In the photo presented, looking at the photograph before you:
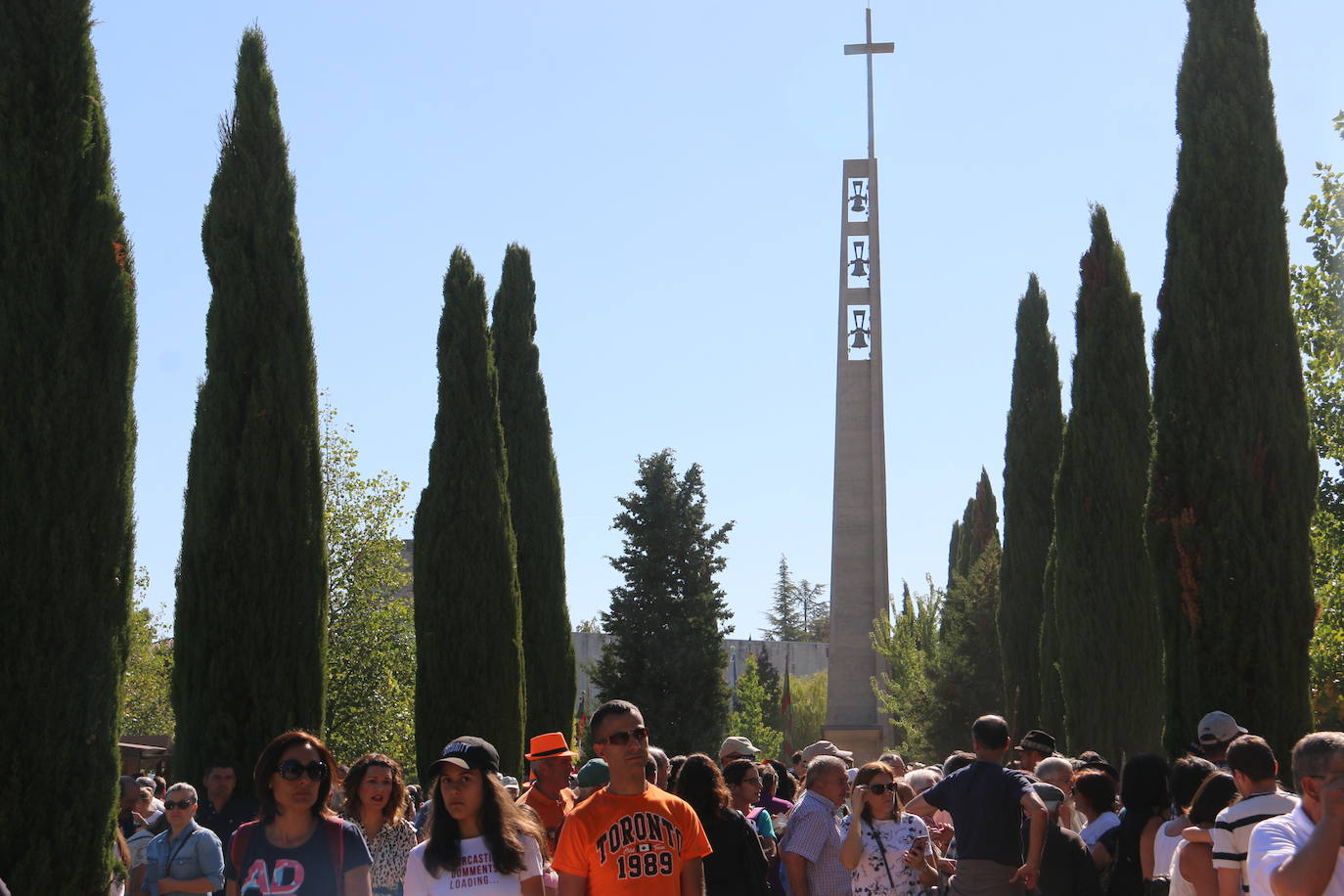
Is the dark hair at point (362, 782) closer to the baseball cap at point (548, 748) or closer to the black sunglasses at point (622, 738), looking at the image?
the baseball cap at point (548, 748)

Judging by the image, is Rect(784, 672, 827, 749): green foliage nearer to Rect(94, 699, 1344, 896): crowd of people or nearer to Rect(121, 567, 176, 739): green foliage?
Rect(121, 567, 176, 739): green foliage

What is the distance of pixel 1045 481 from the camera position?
952 inches

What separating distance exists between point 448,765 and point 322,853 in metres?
0.57

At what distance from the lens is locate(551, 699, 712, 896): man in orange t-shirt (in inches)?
175

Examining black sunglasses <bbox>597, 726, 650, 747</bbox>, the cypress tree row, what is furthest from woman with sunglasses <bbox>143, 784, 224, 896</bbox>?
the cypress tree row

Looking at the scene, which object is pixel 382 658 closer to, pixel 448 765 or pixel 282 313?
pixel 282 313

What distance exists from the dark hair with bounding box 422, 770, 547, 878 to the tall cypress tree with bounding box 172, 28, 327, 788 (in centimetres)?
798

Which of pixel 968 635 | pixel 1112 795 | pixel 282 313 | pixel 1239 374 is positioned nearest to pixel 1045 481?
pixel 968 635

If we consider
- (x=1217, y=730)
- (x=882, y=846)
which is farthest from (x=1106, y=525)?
(x=882, y=846)

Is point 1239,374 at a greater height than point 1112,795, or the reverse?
point 1239,374

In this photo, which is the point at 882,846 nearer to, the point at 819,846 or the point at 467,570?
the point at 819,846

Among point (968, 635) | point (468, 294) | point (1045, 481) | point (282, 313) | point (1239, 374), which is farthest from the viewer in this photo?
Result: point (968, 635)

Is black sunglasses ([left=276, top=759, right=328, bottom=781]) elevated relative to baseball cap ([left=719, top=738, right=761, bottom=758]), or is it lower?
elevated

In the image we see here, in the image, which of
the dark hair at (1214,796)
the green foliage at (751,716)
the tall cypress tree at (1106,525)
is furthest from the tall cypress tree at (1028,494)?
the green foliage at (751,716)
